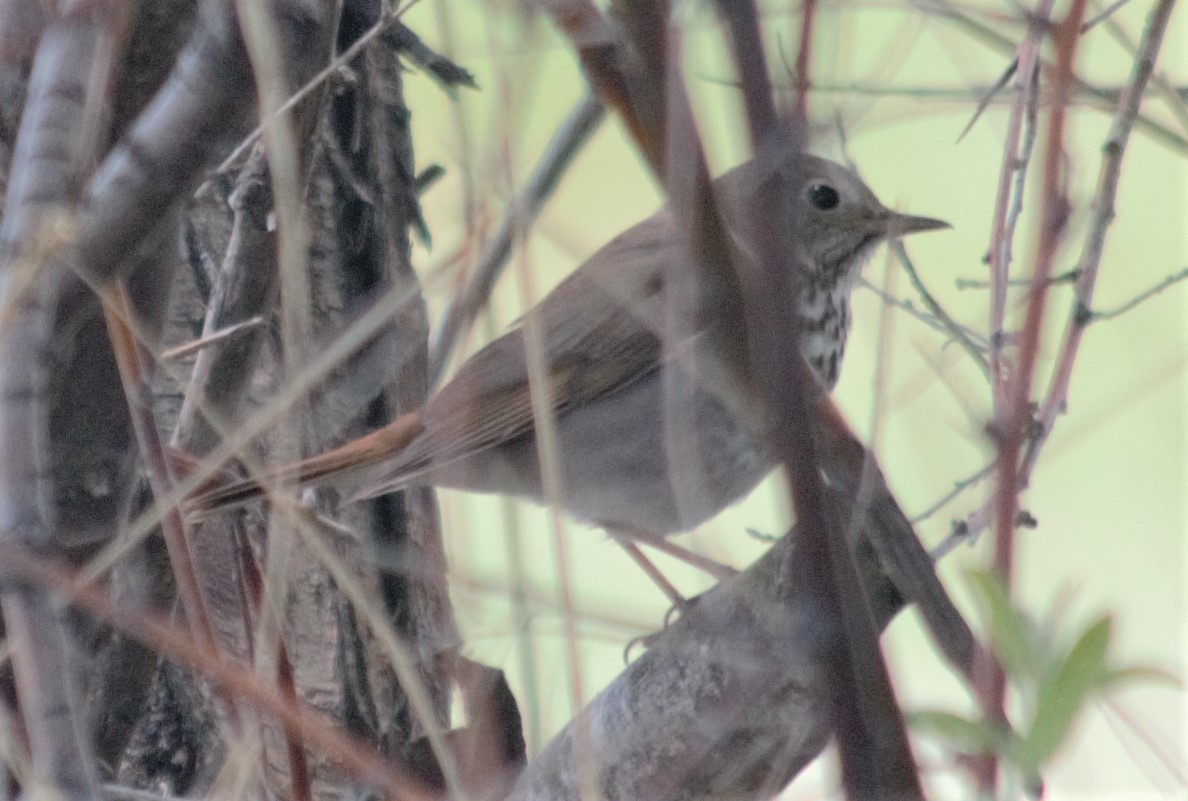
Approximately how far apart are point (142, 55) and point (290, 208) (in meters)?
0.41

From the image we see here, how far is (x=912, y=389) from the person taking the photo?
1.25 metres

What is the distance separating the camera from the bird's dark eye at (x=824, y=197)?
278 centimetres

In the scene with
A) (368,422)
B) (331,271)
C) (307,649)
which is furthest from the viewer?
(368,422)

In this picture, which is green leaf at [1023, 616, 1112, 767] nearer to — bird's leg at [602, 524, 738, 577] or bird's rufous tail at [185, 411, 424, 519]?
bird's leg at [602, 524, 738, 577]

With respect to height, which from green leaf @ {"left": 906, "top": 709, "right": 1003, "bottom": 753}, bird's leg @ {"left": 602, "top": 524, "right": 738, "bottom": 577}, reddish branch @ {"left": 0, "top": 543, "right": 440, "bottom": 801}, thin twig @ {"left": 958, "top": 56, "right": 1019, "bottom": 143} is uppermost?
thin twig @ {"left": 958, "top": 56, "right": 1019, "bottom": 143}

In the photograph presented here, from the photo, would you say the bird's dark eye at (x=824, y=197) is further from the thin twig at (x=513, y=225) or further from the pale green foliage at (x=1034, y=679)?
the pale green foliage at (x=1034, y=679)

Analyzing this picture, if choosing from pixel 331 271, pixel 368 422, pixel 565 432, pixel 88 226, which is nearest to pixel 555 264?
pixel 88 226

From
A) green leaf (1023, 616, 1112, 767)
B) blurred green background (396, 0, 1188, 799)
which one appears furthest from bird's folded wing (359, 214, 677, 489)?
green leaf (1023, 616, 1112, 767)

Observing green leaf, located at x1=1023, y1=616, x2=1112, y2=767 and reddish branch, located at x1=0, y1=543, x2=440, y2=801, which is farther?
reddish branch, located at x1=0, y1=543, x2=440, y2=801

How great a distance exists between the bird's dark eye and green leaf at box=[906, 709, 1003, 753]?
2166 mm

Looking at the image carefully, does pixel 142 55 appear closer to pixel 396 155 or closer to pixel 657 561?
pixel 396 155

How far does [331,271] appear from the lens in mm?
2133

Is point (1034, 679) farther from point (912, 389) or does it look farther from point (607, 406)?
point (607, 406)

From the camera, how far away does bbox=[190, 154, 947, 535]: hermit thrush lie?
6.79ft
